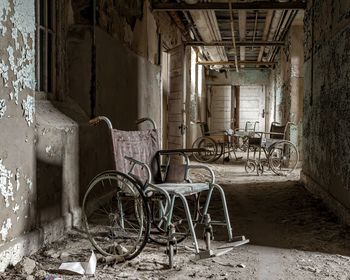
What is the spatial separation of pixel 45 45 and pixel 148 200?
1607mm

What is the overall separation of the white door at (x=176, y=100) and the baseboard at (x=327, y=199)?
3.00 m

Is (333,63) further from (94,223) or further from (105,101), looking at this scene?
(94,223)

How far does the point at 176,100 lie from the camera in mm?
8492

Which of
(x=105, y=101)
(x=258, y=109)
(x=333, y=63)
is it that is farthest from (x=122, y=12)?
(x=258, y=109)

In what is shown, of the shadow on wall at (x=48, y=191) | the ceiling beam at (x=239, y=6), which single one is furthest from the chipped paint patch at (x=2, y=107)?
the ceiling beam at (x=239, y=6)

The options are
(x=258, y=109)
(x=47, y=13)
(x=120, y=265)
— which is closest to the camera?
(x=120, y=265)

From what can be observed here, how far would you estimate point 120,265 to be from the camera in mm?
2582

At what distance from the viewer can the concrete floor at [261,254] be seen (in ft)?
8.10

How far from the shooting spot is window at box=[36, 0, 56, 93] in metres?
3.33

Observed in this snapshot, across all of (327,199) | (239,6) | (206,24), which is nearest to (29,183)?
(327,199)

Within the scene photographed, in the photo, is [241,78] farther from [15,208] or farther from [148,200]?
[15,208]

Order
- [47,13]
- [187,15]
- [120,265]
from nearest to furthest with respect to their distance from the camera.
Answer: [120,265], [47,13], [187,15]

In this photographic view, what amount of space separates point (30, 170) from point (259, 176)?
16.2ft

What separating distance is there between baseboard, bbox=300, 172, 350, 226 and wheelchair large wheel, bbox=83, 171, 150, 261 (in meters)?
1.71
